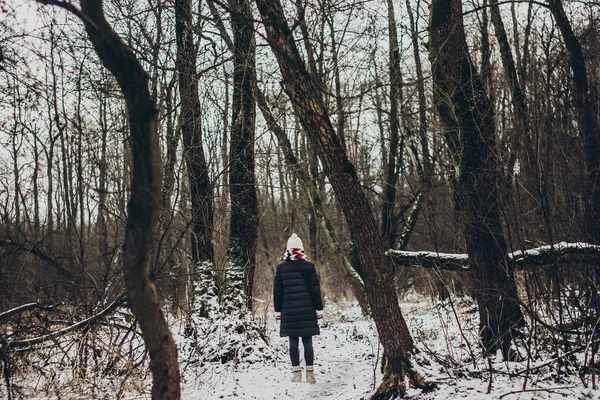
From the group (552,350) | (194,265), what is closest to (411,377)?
(552,350)

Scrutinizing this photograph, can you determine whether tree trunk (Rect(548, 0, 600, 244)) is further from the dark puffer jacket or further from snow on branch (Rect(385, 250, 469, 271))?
the dark puffer jacket

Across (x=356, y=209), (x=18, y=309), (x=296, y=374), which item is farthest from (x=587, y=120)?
(x=18, y=309)

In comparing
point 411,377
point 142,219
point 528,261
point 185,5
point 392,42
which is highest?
point 392,42

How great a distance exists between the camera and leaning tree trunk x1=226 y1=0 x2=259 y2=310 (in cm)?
848

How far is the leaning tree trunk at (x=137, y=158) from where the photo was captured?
10.3 feet

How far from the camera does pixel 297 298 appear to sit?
690cm

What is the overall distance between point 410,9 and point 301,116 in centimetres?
746

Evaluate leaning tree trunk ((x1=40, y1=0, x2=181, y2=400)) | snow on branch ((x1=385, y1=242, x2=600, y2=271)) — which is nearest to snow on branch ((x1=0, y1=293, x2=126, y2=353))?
leaning tree trunk ((x1=40, y1=0, x2=181, y2=400))

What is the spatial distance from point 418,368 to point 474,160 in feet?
8.33

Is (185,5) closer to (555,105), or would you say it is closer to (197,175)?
(197,175)

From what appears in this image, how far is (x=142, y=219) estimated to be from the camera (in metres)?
3.18

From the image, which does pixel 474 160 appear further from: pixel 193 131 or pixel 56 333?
pixel 56 333

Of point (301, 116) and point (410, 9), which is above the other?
point (410, 9)

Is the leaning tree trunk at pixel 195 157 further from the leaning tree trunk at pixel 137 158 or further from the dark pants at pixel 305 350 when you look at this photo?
the leaning tree trunk at pixel 137 158
